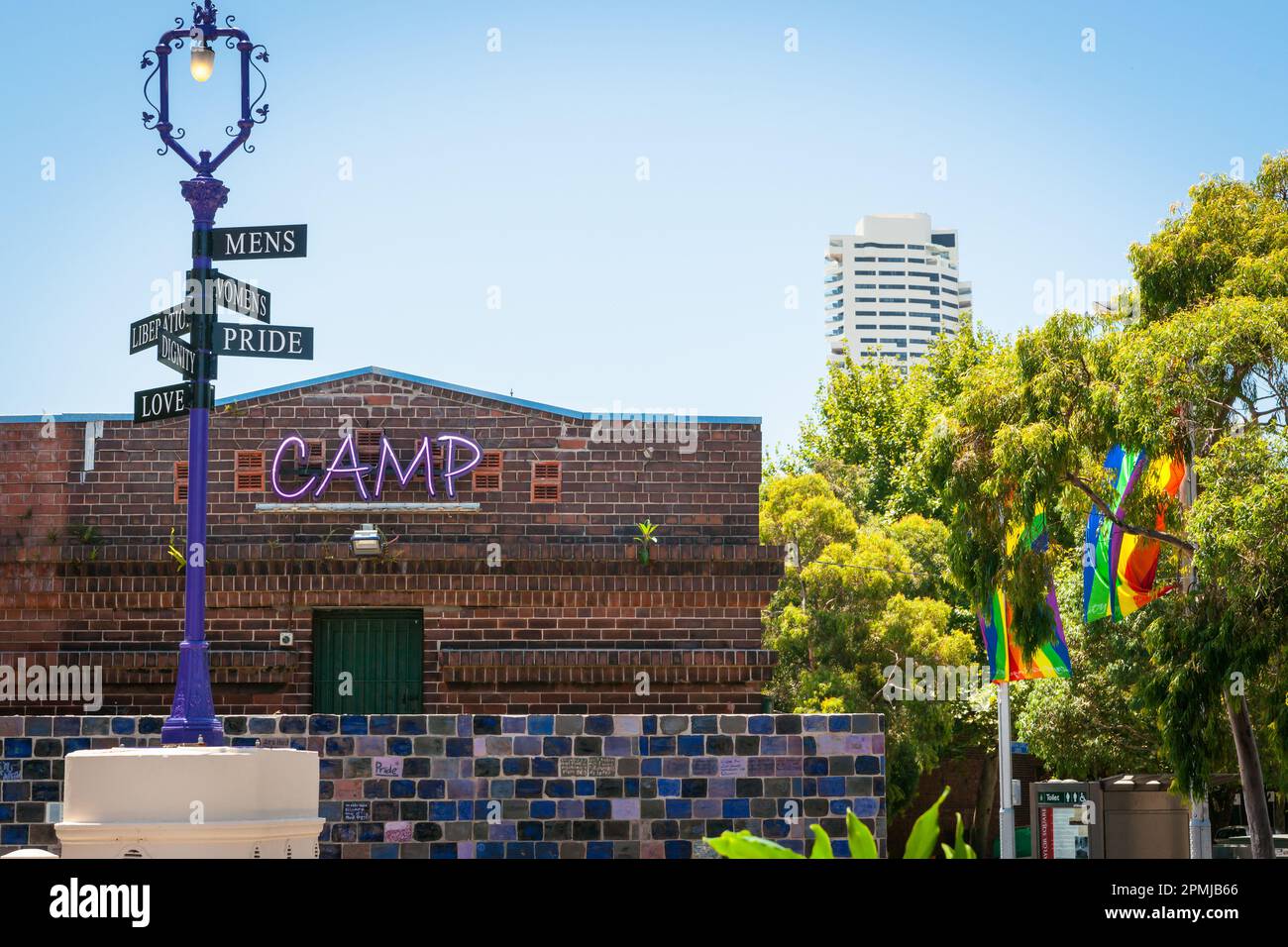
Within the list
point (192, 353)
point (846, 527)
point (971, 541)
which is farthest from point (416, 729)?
point (846, 527)

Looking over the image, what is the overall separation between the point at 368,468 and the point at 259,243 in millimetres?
9245

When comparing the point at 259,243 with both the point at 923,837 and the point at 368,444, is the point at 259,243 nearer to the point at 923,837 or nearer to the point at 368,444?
the point at 923,837

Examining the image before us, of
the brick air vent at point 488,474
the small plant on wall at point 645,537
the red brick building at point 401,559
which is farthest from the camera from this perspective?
the brick air vent at point 488,474

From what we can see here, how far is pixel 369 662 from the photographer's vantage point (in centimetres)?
2036

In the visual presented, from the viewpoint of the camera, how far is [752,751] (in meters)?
15.2

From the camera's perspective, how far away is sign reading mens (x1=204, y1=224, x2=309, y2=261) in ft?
37.0

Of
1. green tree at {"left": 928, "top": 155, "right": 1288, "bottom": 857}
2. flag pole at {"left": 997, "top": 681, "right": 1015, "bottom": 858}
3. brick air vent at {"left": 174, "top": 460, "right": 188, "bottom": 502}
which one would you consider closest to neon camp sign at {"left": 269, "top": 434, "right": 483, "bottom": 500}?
brick air vent at {"left": 174, "top": 460, "right": 188, "bottom": 502}

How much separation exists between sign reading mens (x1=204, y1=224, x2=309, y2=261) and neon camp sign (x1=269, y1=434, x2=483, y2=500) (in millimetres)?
9046

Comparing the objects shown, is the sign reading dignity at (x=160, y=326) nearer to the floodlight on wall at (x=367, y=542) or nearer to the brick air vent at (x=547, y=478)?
the floodlight on wall at (x=367, y=542)

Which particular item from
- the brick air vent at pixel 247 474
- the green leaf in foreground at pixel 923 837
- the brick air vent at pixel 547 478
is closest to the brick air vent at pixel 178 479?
the brick air vent at pixel 247 474

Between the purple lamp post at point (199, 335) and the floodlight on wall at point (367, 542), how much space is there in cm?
855

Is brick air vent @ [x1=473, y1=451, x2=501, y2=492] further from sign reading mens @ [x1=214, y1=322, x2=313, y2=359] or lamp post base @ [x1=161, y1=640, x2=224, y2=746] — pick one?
lamp post base @ [x1=161, y1=640, x2=224, y2=746]

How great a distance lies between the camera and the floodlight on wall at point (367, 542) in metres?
19.8
